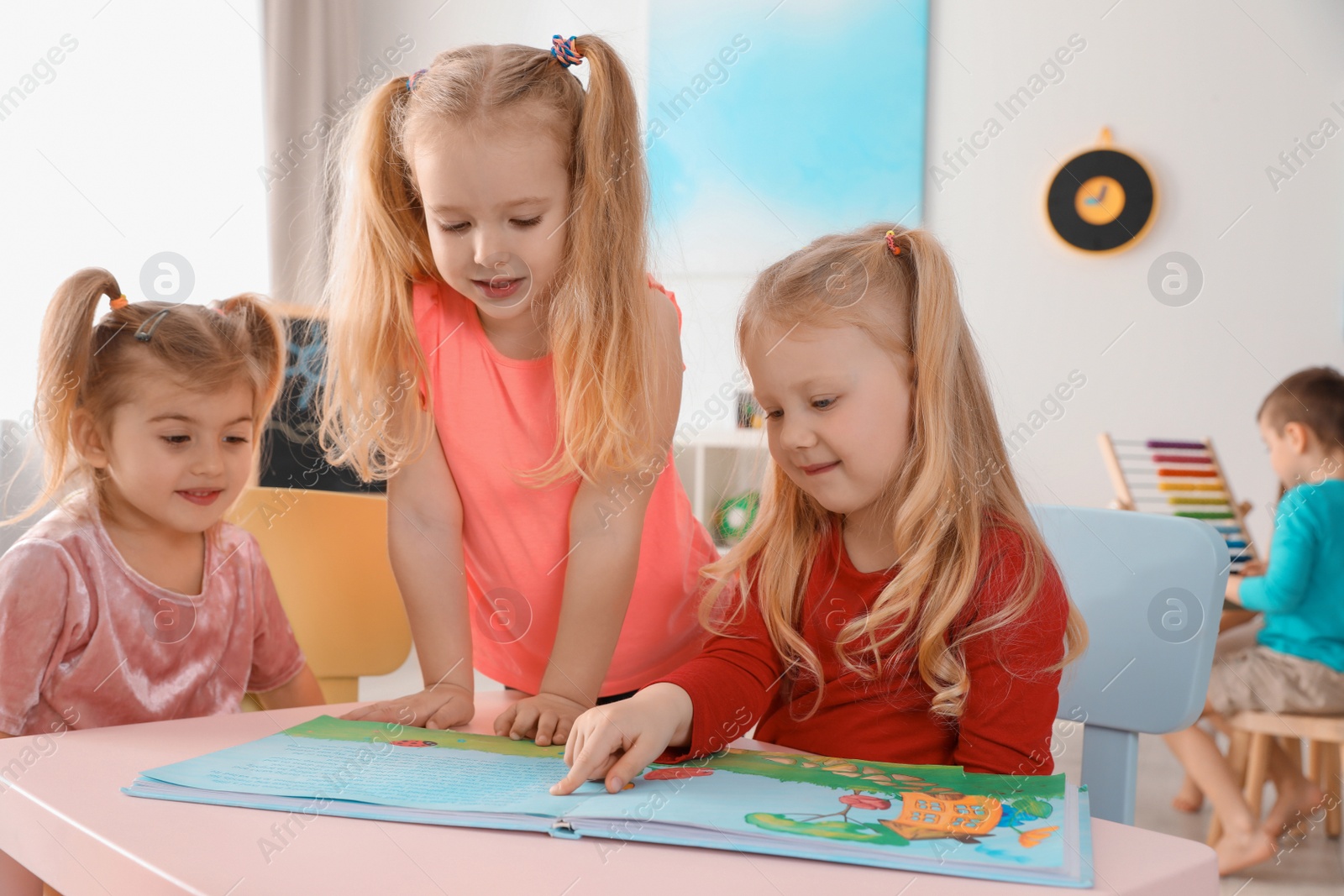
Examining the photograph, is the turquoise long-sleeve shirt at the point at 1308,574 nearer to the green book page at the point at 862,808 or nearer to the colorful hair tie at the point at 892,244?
the colorful hair tie at the point at 892,244

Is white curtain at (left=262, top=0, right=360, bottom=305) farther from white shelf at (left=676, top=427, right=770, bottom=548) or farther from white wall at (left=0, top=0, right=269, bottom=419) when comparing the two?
white shelf at (left=676, top=427, right=770, bottom=548)

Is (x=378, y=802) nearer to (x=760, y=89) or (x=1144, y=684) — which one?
(x=1144, y=684)

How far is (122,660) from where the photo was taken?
3.28ft

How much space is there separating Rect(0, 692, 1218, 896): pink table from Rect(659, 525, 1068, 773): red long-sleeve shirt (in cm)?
15

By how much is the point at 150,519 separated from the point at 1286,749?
6.86 ft

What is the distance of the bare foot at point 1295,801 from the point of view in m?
2.08

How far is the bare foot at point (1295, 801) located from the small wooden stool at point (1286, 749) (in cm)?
3

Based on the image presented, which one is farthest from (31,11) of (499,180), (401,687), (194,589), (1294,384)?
(1294,384)

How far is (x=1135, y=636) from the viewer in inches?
33.6

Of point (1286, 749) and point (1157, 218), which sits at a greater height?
point (1157, 218)

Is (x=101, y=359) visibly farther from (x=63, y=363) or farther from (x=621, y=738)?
(x=621, y=738)

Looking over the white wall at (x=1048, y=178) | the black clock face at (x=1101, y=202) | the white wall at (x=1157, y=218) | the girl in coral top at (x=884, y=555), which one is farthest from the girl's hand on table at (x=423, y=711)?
the black clock face at (x=1101, y=202)

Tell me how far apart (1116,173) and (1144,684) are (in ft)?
8.59

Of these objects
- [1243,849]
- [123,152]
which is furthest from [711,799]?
[123,152]
